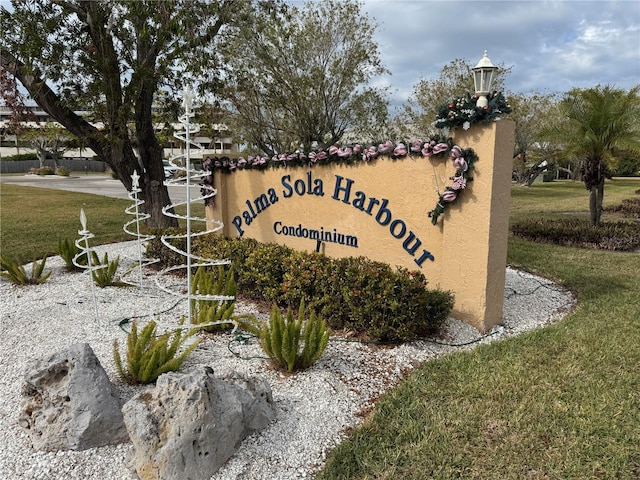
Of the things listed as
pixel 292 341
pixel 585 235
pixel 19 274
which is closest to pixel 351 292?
pixel 292 341

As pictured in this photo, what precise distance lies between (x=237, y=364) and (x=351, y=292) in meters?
1.23

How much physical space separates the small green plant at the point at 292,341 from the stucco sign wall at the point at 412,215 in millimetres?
1875

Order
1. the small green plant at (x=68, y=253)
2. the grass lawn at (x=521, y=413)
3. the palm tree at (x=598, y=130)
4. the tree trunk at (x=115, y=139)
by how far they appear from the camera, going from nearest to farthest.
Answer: the grass lawn at (x=521, y=413), the small green plant at (x=68, y=253), the tree trunk at (x=115, y=139), the palm tree at (x=598, y=130)

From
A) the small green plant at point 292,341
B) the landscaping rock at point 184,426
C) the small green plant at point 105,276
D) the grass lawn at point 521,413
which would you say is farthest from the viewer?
the small green plant at point 105,276

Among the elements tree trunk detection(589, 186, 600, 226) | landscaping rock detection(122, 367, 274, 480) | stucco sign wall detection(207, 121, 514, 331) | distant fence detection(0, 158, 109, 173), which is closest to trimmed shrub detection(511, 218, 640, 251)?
tree trunk detection(589, 186, 600, 226)

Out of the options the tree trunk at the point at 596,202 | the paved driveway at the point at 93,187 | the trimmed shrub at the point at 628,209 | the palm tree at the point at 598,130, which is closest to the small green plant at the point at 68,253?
the palm tree at the point at 598,130

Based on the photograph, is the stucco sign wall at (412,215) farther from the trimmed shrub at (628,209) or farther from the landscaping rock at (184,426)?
the trimmed shrub at (628,209)

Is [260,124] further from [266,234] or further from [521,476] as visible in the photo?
[521,476]

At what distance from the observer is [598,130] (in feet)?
35.7

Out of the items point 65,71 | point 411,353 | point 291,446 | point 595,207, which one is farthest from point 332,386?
point 595,207

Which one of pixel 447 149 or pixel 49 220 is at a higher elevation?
pixel 447 149

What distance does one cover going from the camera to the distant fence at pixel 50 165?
4612cm

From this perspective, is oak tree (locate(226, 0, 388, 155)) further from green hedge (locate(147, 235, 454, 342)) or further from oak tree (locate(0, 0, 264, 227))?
green hedge (locate(147, 235, 454, 342))

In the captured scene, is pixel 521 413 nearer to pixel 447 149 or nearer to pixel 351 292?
pixel 351 292
